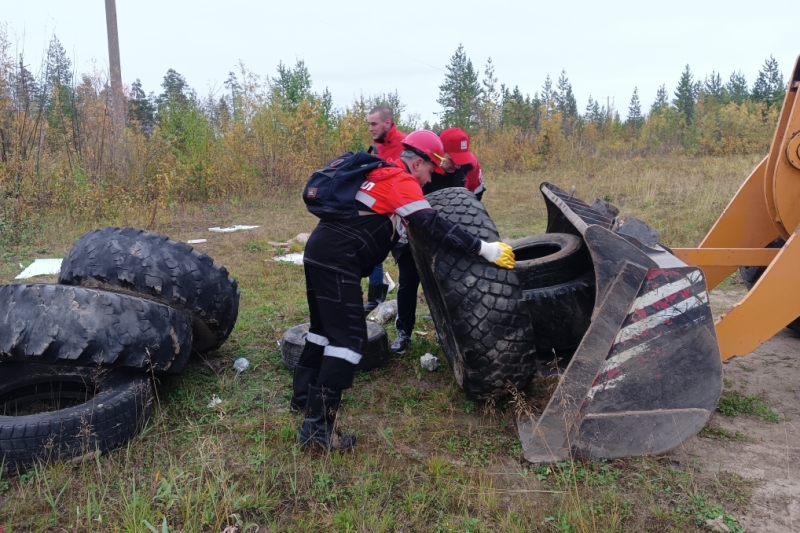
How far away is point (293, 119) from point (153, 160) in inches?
179

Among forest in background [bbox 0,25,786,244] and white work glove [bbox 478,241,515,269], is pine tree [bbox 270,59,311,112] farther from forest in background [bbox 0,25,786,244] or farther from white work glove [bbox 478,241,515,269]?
white work glove [bbox 478,241,515,269]

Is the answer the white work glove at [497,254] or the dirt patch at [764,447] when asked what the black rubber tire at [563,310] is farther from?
the dirt patch at [764,447]

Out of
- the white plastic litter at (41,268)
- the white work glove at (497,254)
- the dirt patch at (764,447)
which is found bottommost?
the dirt patch at (764,447)

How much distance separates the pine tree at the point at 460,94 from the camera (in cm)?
2780

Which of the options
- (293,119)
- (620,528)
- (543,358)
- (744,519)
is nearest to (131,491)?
(620,528)

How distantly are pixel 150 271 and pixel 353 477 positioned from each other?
192cm

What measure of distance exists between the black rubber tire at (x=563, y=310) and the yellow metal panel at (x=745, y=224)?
1.48 m

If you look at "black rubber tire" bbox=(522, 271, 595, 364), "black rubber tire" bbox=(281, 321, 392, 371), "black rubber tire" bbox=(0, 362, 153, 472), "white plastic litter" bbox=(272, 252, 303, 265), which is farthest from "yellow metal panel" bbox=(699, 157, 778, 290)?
"white plastic litter" bbox=(272, 252, 303, 265)

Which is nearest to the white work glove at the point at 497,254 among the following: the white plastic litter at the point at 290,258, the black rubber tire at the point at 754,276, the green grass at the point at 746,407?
the green grass at the point at 746,407

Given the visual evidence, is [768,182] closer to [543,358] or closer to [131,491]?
[543,358]

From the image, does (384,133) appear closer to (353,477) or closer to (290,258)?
(353,477)

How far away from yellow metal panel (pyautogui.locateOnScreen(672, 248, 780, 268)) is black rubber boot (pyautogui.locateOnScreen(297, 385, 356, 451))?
8.11 feet

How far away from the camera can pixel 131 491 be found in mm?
2801

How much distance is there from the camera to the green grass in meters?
3.65
